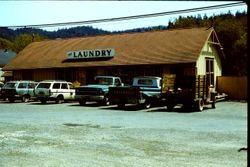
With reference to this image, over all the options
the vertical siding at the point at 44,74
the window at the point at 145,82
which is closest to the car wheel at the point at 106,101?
the window at the point at 145,82

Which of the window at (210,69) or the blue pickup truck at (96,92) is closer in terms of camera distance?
the blue pickup truck at (96,92)

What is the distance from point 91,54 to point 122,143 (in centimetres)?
2618

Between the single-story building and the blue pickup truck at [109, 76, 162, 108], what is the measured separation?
19.4 feet

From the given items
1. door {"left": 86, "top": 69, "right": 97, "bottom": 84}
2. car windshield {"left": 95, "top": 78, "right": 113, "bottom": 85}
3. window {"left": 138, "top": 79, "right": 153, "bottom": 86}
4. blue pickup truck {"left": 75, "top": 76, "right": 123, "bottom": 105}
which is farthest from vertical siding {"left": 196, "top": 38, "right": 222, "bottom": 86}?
door {"left": 86, "top": 69, "right": 97, "bottom": 84}

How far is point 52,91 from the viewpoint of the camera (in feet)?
98.1

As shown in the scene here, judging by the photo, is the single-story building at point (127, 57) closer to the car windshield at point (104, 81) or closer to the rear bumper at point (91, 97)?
the car windshield at point (104, 81)

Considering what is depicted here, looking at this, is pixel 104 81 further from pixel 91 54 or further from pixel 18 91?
pixel 91 54

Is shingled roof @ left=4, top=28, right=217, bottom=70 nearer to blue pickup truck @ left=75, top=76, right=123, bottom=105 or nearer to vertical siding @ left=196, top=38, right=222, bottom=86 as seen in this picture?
vertical siding @ left=196, top=38, right=222, bottom=86

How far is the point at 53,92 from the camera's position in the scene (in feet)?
98.3

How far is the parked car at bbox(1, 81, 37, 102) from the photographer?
1260 inches

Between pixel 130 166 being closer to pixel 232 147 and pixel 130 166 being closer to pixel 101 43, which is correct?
pixel 232 147

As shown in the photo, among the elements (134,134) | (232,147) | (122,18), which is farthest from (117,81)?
(232,147)

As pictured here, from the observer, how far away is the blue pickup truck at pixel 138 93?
24062 mm

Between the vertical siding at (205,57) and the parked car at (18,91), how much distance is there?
44.7ft
